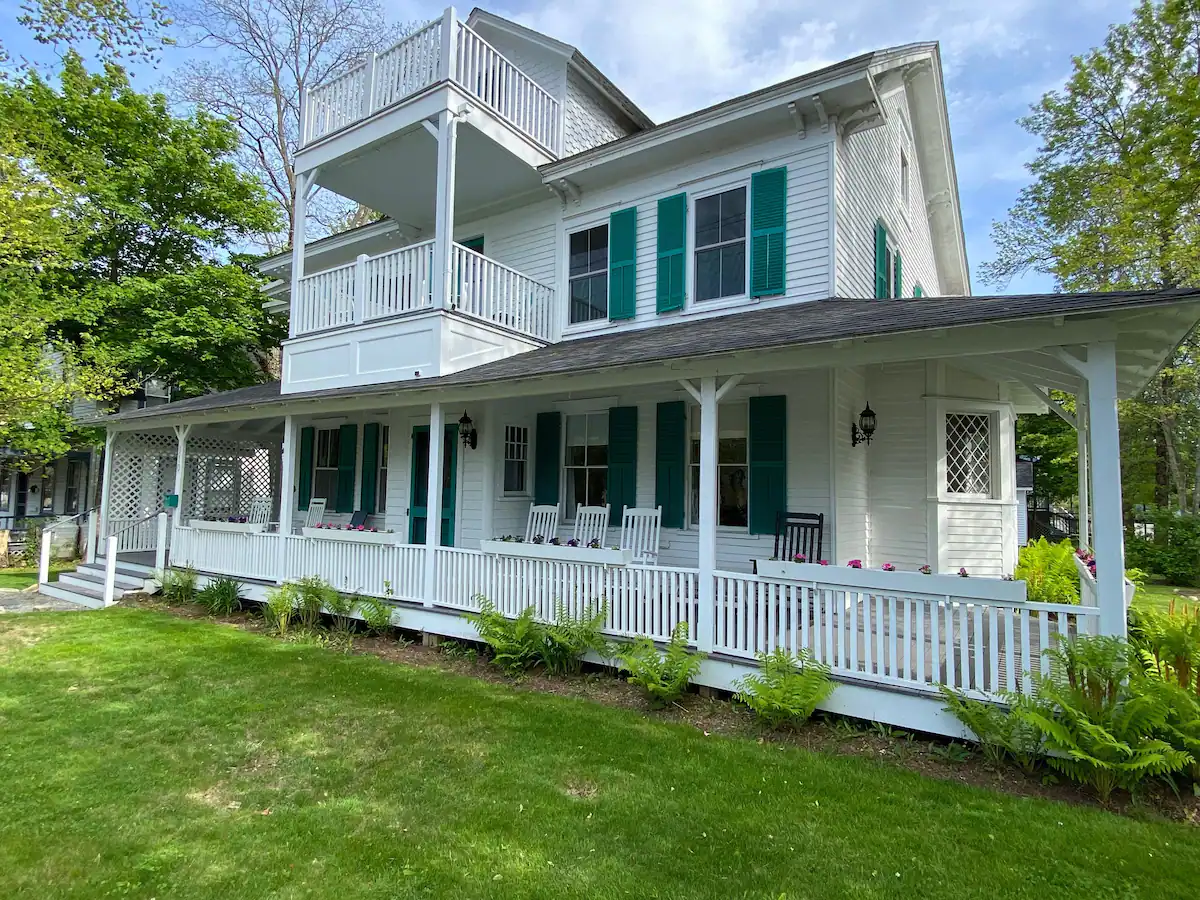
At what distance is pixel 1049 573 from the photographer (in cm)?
721

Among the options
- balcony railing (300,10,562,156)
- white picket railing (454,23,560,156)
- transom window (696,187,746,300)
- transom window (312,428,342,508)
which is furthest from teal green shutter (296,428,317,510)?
transom window (696,187,746,300)

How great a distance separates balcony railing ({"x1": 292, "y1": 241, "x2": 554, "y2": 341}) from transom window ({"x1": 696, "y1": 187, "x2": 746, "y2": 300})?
2.33 meters

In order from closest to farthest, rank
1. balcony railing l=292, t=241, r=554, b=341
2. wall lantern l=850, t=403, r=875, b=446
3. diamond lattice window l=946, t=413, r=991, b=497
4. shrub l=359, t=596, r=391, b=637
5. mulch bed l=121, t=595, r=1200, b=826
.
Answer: mulch bed l=121, t=595, r=1200, b=826 < wall lantern l=850, t=403, r=875, b=446 < shrub l=359, t=596, r=391, b=637 < diamond lattice window l=946, t=413, r=991, b=497 < balcony railing l=292, t=241, r=554, b=341

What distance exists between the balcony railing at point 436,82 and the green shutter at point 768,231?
343cm

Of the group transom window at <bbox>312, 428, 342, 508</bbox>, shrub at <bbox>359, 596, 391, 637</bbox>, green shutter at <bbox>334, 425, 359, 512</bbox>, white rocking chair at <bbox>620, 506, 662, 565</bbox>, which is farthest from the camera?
transom window at <bbox>312, 428, 342, 508</bbox>

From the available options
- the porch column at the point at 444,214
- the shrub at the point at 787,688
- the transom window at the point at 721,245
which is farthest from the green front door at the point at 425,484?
the shrub at the point at 787,688

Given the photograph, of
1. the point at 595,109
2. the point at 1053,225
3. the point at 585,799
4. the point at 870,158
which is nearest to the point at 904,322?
the point at 585,799

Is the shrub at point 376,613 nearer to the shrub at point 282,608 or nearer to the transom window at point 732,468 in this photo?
the shrub at point 282,608

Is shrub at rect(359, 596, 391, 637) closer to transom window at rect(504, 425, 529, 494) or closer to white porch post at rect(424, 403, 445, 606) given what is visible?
white porch post at rect(424, 403, 445, 606)

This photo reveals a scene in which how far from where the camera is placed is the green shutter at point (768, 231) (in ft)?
23.1

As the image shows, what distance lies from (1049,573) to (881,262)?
4434 mm

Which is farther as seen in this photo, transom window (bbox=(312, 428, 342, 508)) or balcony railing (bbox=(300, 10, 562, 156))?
transom window (bbox=(312, 428, 342, 508))

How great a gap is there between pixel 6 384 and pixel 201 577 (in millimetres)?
5731

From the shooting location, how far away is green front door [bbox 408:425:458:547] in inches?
341
